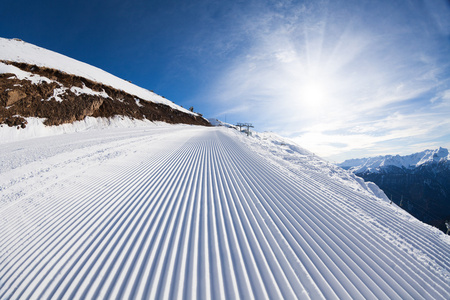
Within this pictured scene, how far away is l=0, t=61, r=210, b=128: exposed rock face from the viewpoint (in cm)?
1327

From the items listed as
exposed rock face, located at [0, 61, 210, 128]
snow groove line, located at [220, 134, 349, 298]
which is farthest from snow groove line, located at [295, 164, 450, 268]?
exposed rock face, located at [0, 61, 210, 128]

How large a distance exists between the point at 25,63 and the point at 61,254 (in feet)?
72.7

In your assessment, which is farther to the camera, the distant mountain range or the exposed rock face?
the distant mountain range

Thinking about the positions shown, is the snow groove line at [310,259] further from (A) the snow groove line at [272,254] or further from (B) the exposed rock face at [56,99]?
(B) the exposed rock face at [56,99]

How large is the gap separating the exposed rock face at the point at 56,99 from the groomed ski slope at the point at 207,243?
11.9m

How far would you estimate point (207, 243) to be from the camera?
3.04m

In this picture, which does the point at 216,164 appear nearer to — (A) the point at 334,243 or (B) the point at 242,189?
(B) the point at 242,189

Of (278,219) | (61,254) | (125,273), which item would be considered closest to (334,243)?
(278,219)

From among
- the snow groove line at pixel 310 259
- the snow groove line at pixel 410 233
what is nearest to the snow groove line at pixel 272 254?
the snow groove line at pixel 310 259

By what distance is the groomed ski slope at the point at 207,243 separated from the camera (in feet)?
7.61

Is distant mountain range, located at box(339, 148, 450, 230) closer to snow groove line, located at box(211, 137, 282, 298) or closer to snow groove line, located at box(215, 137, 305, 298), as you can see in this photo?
snow groove line, located at box(215, 137, 305, 298)

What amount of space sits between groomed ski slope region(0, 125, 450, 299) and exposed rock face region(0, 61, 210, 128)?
11.9 m

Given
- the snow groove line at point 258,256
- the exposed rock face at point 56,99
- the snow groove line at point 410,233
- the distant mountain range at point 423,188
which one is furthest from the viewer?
the distant mountain range at point 423,188

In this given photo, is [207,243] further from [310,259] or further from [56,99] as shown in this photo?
[56,99]
